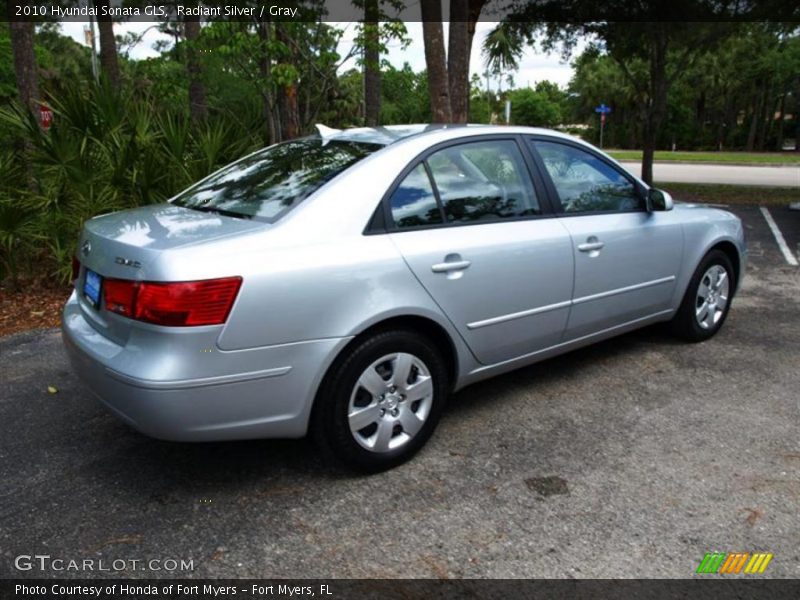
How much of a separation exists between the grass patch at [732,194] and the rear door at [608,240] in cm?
1101

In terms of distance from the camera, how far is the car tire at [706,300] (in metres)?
4.89

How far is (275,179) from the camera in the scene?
353cm

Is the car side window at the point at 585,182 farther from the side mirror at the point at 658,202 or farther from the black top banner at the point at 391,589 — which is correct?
the black top banner at the point at 391,589

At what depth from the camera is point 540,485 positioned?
3135 mm

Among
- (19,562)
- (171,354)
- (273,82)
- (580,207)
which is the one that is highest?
(273,82)

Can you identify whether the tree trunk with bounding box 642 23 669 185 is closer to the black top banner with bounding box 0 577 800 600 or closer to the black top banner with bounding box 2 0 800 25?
the black top banner with bounding box 2 0 800 25

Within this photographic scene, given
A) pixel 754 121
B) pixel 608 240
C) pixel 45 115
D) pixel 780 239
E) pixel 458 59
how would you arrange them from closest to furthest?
pixel 608 240, pixel 45 115, pixel 458 59, pixel 780 239, pixel 754 121

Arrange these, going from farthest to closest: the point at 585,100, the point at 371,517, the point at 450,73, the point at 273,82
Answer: the point at 585,100 → the point at 450,73 → the point at 273,82 → the point at 371,517

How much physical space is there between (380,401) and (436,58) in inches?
265

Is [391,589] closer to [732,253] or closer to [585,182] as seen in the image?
[585,182]

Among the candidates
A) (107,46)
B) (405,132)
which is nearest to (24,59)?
(405,132)

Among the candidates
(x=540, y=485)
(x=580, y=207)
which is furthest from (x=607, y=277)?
(x=540, y=485)

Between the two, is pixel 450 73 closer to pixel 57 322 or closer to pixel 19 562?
pixel 57 322

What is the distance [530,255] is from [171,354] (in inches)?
75.7
